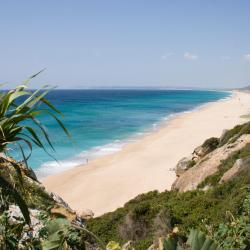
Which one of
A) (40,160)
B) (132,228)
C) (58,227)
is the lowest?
(40,160)

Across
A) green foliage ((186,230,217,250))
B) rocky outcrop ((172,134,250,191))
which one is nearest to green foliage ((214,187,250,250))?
green foliage ((186,230,217,250))

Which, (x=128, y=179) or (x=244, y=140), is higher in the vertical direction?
(x=244, y=140)

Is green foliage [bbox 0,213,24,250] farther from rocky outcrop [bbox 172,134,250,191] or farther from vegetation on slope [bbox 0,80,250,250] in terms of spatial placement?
Answer: rocky outcrop [bbox 172,134,250,191]

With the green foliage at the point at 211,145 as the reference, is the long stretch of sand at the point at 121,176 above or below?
below

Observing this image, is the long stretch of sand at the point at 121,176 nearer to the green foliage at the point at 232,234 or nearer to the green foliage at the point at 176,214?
the green foliage at the point at 176,214

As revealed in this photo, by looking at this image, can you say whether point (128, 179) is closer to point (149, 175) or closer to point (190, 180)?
point (149, 175)

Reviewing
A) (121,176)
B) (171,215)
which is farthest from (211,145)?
(171,215)

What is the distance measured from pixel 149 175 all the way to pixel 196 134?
2096 centimetres

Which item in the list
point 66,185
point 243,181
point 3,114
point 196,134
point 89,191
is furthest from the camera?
point 196,134

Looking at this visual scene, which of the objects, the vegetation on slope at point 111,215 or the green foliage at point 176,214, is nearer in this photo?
the vegetation on slope at point 111,215

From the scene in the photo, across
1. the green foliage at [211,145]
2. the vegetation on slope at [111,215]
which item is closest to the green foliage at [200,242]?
the vegetation on slope at [111,215]

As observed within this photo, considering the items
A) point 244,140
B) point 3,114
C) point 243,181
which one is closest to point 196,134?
point 244,140

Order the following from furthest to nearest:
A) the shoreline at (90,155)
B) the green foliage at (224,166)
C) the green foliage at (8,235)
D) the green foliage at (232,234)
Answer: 1. the shoreline at (90,155)
2. the green foliage at (224,166)
3. the green foliage at (232,234)
4. the green foliage at (8,235)

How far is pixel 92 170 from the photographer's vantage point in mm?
30516
